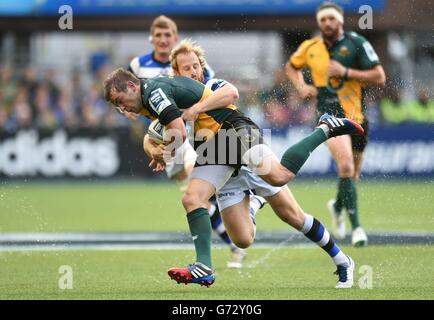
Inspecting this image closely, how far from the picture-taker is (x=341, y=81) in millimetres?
10586

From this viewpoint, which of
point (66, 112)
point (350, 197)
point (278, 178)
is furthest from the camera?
point (66, 112)

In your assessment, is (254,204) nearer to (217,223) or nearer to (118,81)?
(118,81)

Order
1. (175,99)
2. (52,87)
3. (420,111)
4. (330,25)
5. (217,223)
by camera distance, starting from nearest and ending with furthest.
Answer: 1. (175,99)
2. (217,223)
3. (330,25)
4. (420,111)
5. (52,87)

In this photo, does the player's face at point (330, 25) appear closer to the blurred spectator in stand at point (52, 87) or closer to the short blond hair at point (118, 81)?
the short blond hair at point (118, 81)

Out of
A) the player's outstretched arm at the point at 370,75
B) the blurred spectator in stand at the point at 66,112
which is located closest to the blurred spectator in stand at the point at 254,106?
the blurred spectator in stand at the point at 66,112

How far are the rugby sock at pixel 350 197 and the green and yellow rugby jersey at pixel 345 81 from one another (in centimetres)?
64

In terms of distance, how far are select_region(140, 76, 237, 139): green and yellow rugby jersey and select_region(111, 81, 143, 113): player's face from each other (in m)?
0.05

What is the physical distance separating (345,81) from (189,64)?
10.5ft

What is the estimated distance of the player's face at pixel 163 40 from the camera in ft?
33.8

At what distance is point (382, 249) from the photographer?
9945 mm

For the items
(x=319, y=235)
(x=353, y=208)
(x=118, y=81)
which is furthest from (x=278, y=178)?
(x=353, y=208)

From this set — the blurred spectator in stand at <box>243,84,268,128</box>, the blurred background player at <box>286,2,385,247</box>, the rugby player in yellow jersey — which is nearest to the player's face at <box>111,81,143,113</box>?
the rugby player in yellow jersey

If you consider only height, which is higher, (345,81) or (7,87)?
(345,81)

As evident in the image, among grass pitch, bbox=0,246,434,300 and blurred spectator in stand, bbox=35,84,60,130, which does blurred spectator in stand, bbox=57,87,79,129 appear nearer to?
blurred spectator in stand, bbox=35,84,60,130
